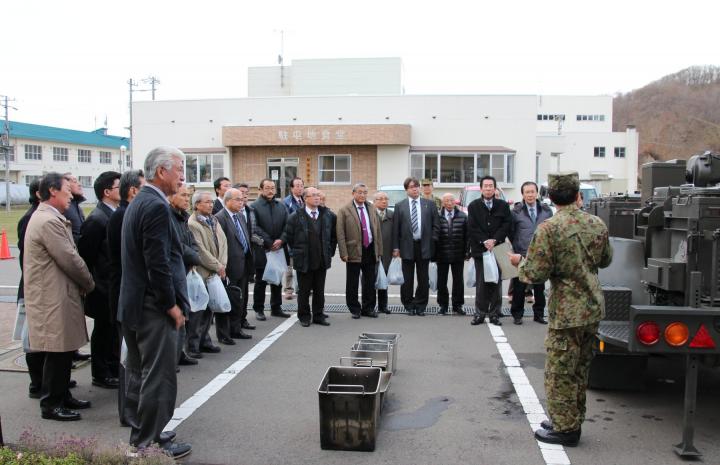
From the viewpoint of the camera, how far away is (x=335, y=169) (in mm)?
30000

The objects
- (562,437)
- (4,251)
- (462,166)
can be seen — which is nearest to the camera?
(562,437)

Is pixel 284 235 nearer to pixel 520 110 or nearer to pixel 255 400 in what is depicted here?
pixel 255 400

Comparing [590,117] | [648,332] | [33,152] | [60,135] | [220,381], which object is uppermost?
[590,117]

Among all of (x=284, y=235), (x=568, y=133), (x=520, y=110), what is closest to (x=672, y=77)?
(x=568, y=133)

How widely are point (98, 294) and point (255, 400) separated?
1.91m

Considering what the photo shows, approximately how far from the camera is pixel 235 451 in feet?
15.2

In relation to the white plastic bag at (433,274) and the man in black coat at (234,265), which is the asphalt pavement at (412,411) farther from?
the white plastic bag at (433,274)

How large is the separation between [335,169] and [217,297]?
22933 millimetres

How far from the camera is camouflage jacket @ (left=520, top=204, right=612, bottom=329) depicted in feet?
15.0

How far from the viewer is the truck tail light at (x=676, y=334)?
4301 mm

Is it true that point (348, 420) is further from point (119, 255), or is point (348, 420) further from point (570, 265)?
point (119, 255)

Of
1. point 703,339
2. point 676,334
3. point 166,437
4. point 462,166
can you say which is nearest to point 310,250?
point 166,437

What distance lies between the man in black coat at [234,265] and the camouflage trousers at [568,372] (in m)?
4.59

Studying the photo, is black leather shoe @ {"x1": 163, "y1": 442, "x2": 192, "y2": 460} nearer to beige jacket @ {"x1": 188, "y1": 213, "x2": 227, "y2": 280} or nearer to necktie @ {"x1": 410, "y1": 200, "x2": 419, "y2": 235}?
→ beige jacket @ {"x1": 188, "y1": 213, "x2": 227, "y2": 280}
